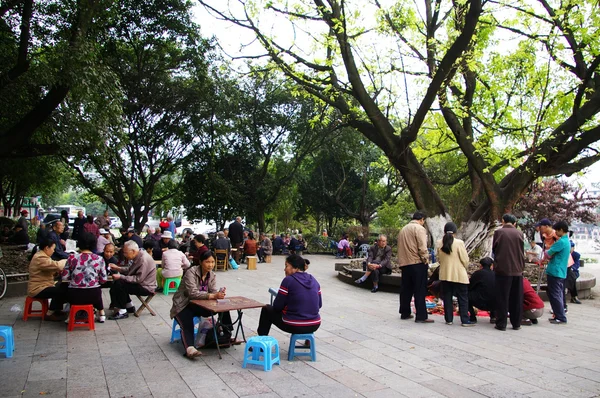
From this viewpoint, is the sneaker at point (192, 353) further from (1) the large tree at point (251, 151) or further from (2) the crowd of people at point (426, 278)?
(1) the large tree at point (251, 151)

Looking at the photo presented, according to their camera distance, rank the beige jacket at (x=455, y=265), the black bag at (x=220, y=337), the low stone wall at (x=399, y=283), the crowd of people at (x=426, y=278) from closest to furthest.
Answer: the black bag at (x=220, y=337) → the crowd of people at (x=426, y=278) → the beige jacket at (x=455, y=265) → the low stone wall at (x=399, y=283)

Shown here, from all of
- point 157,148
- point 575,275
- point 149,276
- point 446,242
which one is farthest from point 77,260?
point 157,148

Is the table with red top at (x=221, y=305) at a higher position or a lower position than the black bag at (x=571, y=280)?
lower

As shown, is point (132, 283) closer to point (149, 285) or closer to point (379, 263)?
point (149, 285)

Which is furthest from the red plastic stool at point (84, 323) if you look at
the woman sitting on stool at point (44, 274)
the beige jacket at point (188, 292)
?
the beige jacket at point (188, 292)

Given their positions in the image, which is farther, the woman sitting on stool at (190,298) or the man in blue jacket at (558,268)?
the man in blue jacket at (558,268)

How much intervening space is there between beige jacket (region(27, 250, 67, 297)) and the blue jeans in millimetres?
7555

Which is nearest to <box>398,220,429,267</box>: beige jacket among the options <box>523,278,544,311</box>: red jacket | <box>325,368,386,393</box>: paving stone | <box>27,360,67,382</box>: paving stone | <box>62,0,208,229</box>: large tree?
<box>523,278,544,311</box>: red jacket

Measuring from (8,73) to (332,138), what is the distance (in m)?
18.2

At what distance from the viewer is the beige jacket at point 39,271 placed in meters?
7.12

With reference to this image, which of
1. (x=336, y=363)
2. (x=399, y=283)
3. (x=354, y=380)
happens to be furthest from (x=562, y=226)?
(x=354, y=380)

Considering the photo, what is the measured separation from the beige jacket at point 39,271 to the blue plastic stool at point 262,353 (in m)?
3.62

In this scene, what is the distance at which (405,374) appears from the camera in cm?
507

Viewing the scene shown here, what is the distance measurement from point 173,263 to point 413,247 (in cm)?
486
